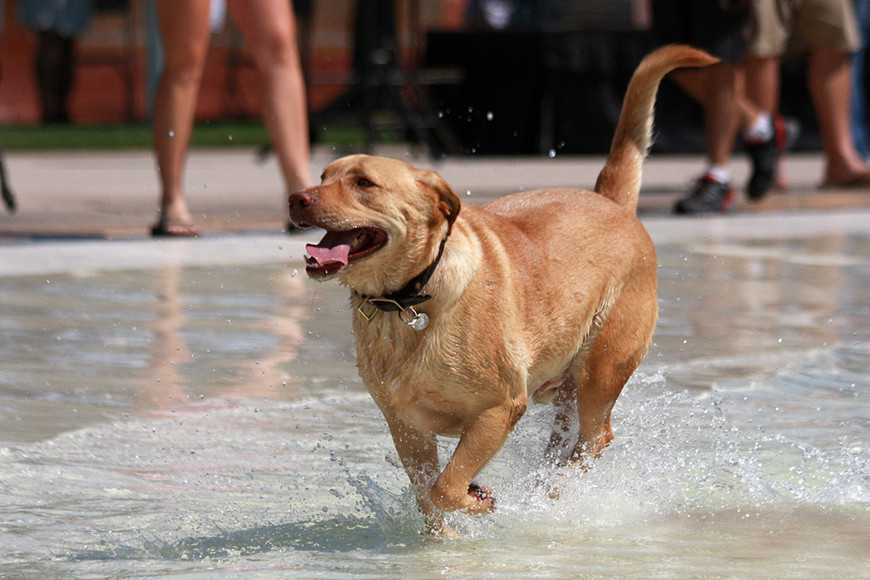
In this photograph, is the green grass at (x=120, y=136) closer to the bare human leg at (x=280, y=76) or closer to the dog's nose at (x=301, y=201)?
the bare human leg at (x=280, y=76)

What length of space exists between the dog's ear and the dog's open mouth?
0.15m

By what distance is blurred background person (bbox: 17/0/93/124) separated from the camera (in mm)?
23141

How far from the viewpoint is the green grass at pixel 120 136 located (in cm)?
1764

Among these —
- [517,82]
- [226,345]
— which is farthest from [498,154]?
[226,345]

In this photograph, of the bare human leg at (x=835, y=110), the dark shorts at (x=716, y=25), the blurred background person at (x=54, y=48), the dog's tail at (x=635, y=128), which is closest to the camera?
the dog's tail at (x=635, y=128)

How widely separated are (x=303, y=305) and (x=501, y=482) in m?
2.80

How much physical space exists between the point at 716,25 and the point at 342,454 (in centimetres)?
585

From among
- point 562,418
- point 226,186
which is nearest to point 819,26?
point 226,186

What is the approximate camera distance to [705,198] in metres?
10.5

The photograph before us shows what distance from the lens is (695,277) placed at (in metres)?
8.30

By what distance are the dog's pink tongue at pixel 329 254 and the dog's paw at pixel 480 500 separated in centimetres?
67

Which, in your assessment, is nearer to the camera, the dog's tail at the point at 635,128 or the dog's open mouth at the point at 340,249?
the dog's open mouth at the point at 340,249

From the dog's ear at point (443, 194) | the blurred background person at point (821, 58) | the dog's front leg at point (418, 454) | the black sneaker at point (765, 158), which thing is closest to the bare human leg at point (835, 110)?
the blurred background person at point (821, 58)

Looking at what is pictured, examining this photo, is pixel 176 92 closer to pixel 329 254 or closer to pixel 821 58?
pixel 821 58
